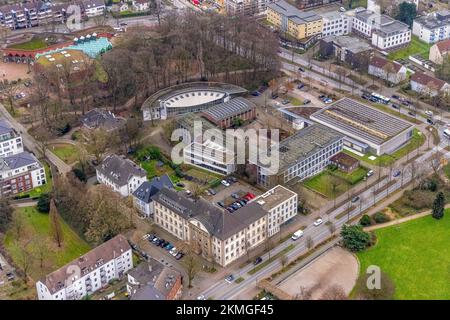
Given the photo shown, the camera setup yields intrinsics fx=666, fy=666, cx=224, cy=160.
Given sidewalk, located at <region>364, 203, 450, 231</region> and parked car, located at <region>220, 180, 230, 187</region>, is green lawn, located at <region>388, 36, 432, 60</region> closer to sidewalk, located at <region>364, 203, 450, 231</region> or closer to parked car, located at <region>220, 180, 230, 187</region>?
sidewalk, located at <region>364, 203, 450, 231</region>

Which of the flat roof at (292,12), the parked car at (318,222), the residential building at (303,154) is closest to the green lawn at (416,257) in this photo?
the parked car at (318,222)

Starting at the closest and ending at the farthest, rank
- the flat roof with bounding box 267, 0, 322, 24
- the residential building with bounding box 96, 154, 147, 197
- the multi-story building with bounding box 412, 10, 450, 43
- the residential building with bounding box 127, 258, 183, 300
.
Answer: the residential building with bounding box 127, 258, 183, 300 → the residential building with bounding box 96, 154, 147, 197 → the multi-story building with bounding box 412, 10, 450, 43 → the flat roof with bounding box 267, 0, 322, 24

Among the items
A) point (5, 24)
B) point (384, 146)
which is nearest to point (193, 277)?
point (384, 146)

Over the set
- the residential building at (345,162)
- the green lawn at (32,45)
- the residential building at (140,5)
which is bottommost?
the residential building at (345,162)

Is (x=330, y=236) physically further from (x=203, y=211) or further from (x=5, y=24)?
(x=5, y=24)

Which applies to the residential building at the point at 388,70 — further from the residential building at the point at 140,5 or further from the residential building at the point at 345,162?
the residential building at the point at 140,5

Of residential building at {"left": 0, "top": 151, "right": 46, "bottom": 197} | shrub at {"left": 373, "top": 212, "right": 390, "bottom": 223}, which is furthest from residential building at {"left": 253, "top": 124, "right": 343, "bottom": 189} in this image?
residential building at {"left": 0, "top": 151, "right": 46, "bottom": 197}
